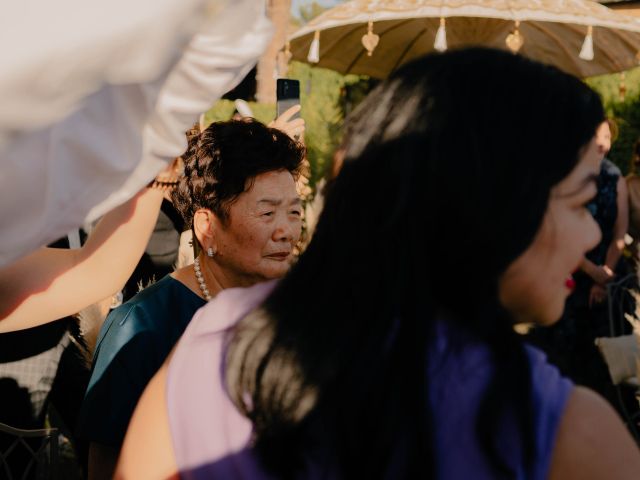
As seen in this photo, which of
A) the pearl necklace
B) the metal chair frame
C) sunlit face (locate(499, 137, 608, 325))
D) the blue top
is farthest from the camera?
the metal chair frame

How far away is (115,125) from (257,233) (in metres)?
1.48

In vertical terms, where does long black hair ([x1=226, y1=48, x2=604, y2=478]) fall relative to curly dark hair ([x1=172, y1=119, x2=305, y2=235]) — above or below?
above

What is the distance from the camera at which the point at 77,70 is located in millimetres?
853

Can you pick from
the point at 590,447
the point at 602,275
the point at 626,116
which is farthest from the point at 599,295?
the point at 590,447

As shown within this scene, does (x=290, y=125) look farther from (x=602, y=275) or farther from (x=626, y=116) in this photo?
(x=626, y=116)

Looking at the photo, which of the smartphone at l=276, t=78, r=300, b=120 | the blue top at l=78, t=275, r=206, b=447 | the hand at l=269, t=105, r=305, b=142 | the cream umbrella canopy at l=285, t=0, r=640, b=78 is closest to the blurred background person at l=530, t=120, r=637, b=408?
the cream umbrella canopy at l=285, t=0, r=640, b=78

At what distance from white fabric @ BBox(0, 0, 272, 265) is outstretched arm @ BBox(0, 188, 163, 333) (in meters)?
0.36

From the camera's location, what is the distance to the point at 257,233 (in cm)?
246

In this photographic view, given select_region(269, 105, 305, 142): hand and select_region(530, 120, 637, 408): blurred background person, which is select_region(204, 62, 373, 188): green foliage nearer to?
select_region(530, 120, 637, 408): blurred background person

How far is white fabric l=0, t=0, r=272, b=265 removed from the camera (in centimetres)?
88

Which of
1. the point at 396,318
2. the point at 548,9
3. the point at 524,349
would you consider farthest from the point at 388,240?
the point at 548,9

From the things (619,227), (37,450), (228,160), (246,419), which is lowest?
(619,227)

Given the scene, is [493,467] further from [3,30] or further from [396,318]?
[3,30]

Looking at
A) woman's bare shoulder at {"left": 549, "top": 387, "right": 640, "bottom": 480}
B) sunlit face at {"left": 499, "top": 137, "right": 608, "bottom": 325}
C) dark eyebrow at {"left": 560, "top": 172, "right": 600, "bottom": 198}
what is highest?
dark eyebrow at {"left": 560, "top": 172, "right": 600, "bottom": 198}
